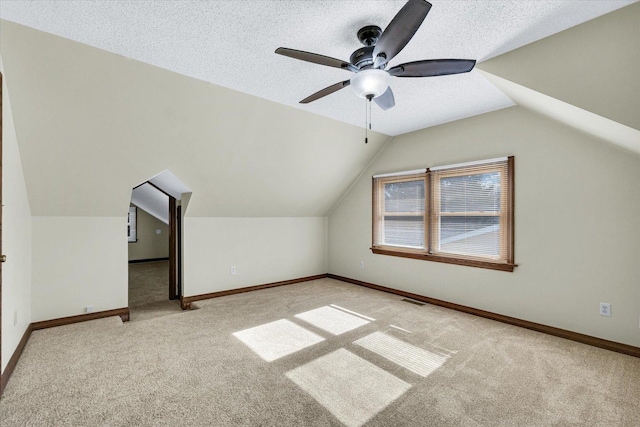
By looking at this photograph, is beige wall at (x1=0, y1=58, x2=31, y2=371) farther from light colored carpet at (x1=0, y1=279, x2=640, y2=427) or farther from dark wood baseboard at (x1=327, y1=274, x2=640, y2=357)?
dark wood baseboard at (x1=327, y1=274, x2=640, y2=357)

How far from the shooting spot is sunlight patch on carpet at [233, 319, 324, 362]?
2730 mm

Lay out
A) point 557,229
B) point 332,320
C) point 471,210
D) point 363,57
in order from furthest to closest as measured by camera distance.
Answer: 1. point 471,210
2. point 332,320
3. point 557,229
4. point 363,57

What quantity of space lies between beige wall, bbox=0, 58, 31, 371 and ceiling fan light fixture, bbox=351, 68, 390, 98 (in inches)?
103

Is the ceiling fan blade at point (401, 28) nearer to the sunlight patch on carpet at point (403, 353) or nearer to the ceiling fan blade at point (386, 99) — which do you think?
the ceiling fan blade at point (386, 99)

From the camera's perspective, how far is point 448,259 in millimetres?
3988

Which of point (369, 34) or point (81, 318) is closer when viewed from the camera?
point (369, 34)

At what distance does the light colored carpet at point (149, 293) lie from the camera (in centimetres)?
403

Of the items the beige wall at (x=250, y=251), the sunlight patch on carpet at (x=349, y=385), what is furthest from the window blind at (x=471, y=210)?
the beige wall at (x=250, y=251)

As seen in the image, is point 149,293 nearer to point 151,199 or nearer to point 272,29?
point 151,199

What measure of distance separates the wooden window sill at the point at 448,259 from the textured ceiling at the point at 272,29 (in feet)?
6.75

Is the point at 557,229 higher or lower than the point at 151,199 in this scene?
lower

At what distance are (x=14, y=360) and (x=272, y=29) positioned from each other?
326 cm

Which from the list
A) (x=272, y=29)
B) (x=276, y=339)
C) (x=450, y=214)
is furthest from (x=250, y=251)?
(x=272, y=29)

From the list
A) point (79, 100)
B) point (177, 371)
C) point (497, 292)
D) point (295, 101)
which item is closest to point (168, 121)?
point (79, 100)
